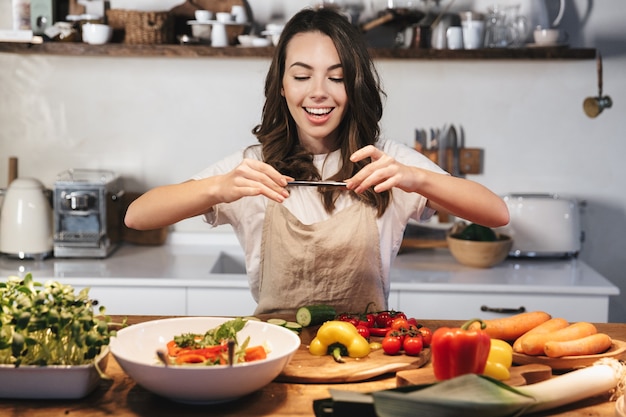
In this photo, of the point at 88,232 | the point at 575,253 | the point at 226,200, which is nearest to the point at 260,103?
the point at 88,232

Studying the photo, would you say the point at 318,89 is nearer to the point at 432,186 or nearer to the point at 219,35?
the point at 432,186

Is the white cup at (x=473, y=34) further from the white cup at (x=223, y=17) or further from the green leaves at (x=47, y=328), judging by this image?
the green leaves at (x=47, y=328)

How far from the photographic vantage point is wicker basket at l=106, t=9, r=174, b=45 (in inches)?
145

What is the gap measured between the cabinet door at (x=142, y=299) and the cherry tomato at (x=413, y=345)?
1.60 m

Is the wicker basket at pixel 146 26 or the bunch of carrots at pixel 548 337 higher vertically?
the wicker basket at pixel 146 26

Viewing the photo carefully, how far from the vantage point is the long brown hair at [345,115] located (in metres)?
2.33

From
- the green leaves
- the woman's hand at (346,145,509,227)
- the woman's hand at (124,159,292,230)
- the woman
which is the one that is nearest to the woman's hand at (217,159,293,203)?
the woman's hand at (124,159,292,230)

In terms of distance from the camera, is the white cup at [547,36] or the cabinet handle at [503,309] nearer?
the cabinet handle at [503,309]

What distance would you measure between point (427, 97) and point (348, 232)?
1.67m

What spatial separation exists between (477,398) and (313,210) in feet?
3.59

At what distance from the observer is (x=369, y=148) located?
1958 millimetres

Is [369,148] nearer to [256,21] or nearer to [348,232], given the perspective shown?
[348,232]

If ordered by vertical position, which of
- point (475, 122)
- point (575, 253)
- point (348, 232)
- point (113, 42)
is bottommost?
point (575, 253)

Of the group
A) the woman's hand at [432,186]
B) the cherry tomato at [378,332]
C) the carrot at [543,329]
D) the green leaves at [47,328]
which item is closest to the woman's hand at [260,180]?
the woman's hand at [432,186]
